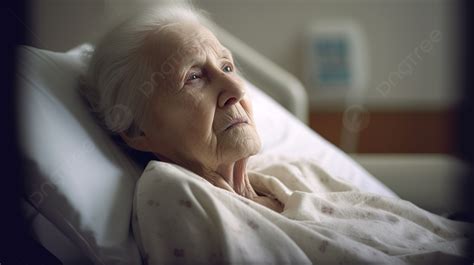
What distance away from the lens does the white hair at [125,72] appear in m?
0.97

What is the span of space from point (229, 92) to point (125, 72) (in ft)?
0.70

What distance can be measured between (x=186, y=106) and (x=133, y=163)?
20cm

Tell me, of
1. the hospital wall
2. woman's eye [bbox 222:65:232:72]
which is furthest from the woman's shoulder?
the hospital wall

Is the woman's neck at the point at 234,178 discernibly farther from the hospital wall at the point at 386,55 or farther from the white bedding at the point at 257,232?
the hospital wall at the point at 386,55

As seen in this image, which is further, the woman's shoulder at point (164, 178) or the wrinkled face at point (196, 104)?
the wrinkled face at point (196, 104)

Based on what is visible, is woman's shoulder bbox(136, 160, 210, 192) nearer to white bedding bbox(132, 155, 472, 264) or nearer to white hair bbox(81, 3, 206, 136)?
white bedding bbox(132, 155, 472, 264)

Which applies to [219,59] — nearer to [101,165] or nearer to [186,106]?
[186,106]

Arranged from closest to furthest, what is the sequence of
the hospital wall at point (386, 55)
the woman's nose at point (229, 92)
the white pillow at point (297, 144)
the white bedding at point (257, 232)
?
the white bedding at point (257, 232)
the woman's nose at point (229, 92)
the white pillow at point (297, 144)
the hospital wall at point (386, 55)

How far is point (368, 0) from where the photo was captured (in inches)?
101

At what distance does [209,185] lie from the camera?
86 cm

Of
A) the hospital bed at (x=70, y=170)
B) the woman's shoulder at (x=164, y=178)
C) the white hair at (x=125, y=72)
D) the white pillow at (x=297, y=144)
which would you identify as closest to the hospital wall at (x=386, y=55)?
the white pillow at (x=297, y=144)

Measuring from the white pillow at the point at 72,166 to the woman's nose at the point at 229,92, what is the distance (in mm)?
244

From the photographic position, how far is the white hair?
0.97 metres

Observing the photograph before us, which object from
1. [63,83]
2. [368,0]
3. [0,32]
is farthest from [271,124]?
[368,0]
